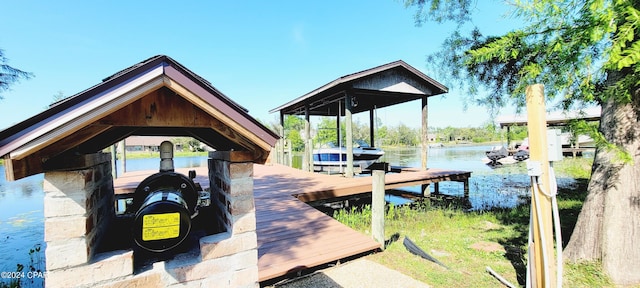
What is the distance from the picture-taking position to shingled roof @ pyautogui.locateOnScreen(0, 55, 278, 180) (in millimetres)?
1466

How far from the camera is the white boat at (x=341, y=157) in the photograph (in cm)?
1249

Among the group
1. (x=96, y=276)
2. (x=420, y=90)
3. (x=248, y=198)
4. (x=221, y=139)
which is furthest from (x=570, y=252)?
(x=420, y=90)

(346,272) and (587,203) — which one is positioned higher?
(587,203)

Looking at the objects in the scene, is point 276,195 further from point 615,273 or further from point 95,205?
point 615,273

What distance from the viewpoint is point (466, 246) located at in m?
4.77

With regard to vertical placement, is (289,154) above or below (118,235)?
above

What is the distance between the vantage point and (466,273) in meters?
3.75

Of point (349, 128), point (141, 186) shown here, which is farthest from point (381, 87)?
point (141, 186)

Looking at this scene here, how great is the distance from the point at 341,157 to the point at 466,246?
25.1ft

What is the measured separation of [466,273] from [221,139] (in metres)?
3.52

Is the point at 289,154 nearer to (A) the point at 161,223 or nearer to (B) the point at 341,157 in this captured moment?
(B) the point at 341,157

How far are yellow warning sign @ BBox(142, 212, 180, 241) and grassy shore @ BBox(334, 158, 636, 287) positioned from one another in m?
3.03

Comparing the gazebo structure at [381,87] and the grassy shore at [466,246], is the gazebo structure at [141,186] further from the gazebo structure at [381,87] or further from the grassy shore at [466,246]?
the gazebo structure at [381,87]

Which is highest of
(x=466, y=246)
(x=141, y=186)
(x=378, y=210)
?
(x=141, y=186)
